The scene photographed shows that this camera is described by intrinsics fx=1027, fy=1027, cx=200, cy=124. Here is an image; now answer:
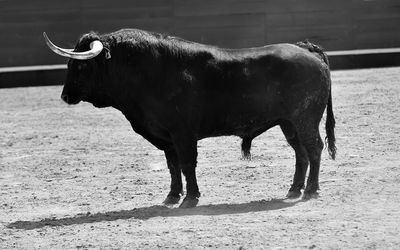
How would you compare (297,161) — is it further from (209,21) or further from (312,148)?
(209,21)

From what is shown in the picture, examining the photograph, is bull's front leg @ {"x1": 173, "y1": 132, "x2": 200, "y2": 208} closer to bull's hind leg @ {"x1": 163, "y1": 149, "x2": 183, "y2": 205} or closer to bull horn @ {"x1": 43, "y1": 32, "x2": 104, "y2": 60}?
bull's hind leg @ {"x1": 163, "y1": 149, "x2": 183, "y2": 205}

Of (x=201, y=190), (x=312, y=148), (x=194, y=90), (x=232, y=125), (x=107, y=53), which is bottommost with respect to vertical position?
(x=201, y=190)

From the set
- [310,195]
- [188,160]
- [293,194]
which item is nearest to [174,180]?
[188,160]

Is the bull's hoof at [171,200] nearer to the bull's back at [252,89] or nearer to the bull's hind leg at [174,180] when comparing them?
the bull's hind leg at [174,180]

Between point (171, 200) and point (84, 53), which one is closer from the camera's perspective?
point (84, 53)

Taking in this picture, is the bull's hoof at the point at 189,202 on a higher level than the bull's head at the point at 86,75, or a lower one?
lower

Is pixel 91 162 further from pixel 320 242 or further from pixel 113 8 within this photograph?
pixel 113 8

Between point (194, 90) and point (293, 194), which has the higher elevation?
point (194, 90)

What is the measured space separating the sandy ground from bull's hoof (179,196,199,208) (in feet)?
0.23

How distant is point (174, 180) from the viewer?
7453mm

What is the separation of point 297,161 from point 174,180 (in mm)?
911

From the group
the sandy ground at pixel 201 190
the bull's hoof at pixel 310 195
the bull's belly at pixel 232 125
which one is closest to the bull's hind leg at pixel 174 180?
the sandy ground at pixel 201 190

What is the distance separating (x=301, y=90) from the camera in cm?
732

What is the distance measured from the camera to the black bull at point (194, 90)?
7203 mm
